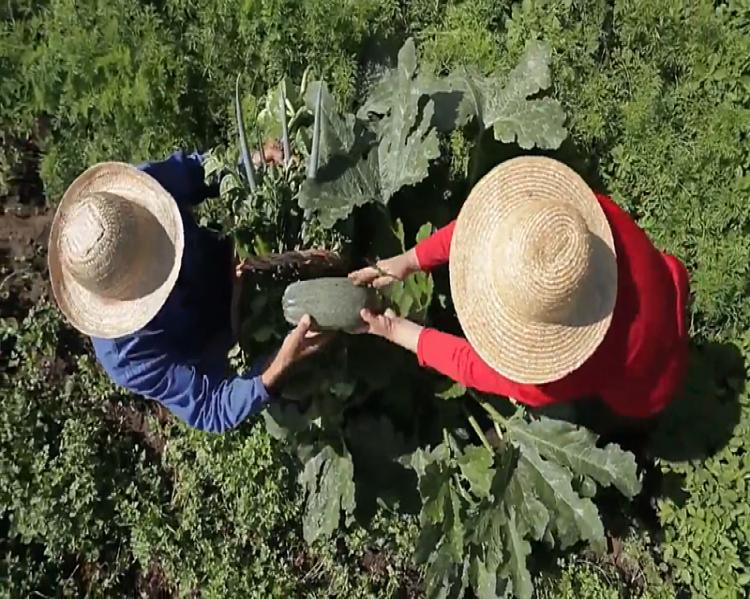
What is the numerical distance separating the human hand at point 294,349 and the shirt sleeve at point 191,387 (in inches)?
1.8

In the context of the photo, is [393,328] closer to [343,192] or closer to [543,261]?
[343,192]

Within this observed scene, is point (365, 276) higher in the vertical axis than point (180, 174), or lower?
lower

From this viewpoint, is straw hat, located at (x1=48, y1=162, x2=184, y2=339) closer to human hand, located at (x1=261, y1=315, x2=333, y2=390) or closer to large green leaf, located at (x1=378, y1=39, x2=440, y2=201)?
human hand, located at (x1=261, y1=315, x2=333, y2=390)

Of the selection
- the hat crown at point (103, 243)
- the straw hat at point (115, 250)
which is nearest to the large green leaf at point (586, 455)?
the straw hat at point (115, 250)

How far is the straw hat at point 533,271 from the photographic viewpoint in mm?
2348

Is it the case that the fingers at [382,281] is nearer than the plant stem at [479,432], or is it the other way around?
the fingers at [382,281]

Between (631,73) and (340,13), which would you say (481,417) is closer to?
(631,73)

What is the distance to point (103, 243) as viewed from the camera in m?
2.48

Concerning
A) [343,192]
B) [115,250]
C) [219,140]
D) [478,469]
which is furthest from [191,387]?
[219,140]

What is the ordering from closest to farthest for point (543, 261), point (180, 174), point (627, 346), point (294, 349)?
point (543, 261)
point (627, 346)
point (294, 349)
point (180, 174)

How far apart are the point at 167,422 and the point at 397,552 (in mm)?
1296

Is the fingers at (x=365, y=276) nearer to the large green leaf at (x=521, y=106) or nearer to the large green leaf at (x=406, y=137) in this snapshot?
the large green leaf at (x=406, y=137)

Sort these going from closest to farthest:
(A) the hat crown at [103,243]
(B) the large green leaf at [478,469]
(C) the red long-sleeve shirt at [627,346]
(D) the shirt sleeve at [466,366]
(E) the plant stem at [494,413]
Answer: (A) the hat crown at [103,243], (C) the red long-sleeve shirt at [627,346], (D) the shirt sleeve at [466,366], (B) the large green leaf at [478,469], (E) the plant stem at [494,413]

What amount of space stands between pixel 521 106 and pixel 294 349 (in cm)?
132
